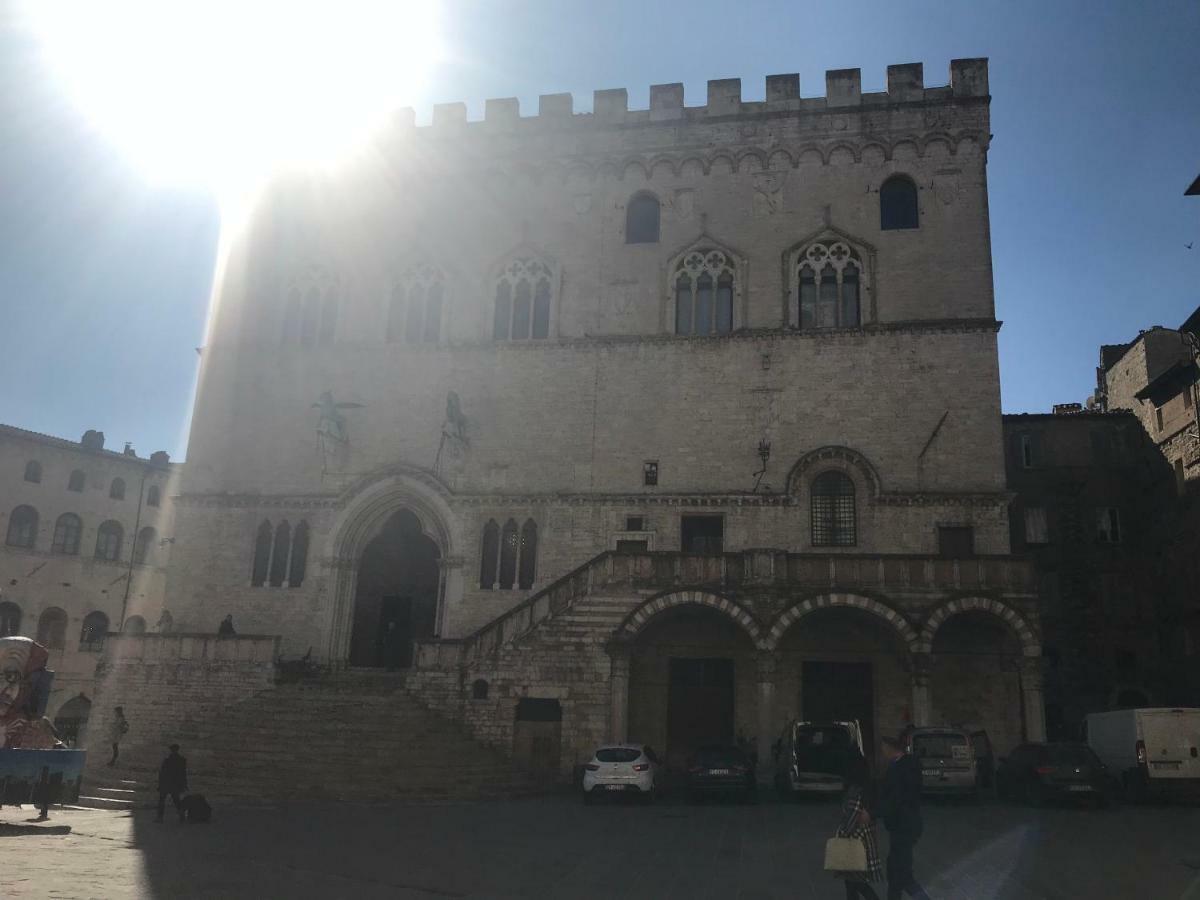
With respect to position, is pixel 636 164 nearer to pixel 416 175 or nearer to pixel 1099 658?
pixel 416 175

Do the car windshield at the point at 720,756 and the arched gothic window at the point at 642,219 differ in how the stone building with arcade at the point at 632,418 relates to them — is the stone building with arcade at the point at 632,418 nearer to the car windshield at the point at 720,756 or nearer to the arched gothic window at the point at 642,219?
the arched gothic window at the point at 642,219

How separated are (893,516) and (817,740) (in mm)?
8587

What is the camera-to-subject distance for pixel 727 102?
31.2m

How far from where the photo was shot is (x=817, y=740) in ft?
67.2

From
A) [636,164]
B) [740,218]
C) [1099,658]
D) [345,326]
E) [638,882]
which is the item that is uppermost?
[636,164]

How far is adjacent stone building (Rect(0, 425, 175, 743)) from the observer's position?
43.2 meters

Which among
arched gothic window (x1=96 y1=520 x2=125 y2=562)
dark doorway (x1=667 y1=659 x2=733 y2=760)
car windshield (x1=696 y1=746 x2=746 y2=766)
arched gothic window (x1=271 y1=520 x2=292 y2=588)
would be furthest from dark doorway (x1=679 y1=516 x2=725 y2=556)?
arched gothic window (x1=96 y1=520 x2=125 y2=562)

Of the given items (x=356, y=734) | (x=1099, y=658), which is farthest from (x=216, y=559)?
(x=1099, y=658)

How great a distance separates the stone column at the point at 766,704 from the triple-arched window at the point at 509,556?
747 centimetres

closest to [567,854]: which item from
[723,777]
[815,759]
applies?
[723,777]

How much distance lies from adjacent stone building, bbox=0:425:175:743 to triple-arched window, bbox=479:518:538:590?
64.3 ft

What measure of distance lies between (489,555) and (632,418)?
5.81 metres

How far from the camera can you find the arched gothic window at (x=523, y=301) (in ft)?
101

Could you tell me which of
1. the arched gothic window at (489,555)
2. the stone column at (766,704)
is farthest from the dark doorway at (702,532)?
the arched gothic window at (489,555)
